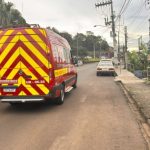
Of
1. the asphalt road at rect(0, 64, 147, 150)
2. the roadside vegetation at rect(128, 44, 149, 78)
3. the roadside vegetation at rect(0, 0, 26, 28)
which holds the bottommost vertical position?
the asphalt road at rect(0, 64, 147, 150)

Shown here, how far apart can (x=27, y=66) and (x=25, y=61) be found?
0.64ft

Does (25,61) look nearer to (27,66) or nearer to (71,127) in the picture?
(27,66)

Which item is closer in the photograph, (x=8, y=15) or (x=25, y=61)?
(x=25, y=61)

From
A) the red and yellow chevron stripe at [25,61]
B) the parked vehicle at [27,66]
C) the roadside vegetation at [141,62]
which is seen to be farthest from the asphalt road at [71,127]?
the roadside vegetation at [141,62]

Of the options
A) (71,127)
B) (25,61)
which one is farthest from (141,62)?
(71,127)

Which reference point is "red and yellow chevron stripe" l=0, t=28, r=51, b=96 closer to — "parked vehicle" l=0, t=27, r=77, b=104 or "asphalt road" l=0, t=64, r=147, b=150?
"parked vehicle" l=0, t=27, r=77, b=104

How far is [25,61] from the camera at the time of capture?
1266cm

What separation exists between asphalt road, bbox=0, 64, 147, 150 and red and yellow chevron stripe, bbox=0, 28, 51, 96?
0.88 meters

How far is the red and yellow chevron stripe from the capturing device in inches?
493

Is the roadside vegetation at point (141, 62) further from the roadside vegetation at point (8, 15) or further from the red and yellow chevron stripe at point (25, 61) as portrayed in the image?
the red and yellow chevron stripe at point (25, 61)

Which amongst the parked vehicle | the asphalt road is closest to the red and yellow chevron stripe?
the parked vehicle

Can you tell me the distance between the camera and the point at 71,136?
865 centimetres

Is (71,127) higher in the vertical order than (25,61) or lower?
lower

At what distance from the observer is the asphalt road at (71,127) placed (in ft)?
25.9
